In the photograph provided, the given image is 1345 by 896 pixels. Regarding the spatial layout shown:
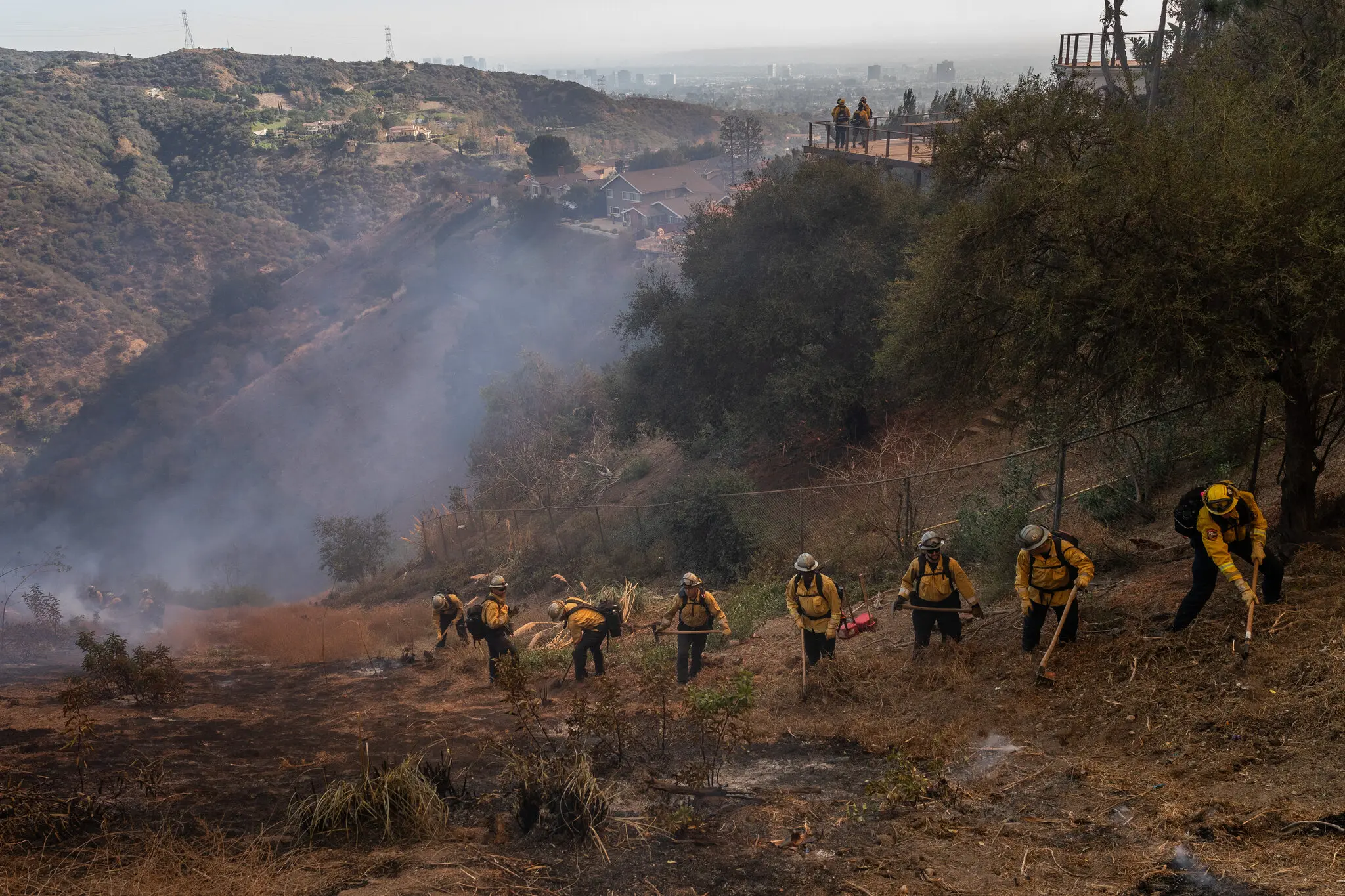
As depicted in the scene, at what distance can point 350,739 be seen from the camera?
9625 mm

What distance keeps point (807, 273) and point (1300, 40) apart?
36.0ft

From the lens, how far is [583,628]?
1148cm

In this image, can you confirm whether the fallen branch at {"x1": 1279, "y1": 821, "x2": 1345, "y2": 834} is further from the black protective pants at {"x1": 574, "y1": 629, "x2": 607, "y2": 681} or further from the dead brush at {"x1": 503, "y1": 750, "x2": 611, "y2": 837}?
the black protective pants at {"x1": 574, "y1": 629, "x2": 607, "y2": 681}

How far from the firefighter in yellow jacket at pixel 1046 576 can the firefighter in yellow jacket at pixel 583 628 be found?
4896mm

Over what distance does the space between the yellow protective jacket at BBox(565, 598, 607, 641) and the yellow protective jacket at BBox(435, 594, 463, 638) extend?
3253 millimetres

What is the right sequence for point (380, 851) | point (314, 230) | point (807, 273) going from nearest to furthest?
point (380, 851) < point (807, 273) < point (314, 230)

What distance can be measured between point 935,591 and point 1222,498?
2855 mm

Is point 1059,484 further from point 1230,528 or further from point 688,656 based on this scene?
point 688,656

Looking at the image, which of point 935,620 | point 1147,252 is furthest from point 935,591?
point 1147,252

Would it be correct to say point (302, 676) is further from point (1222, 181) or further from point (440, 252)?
point (440, 252)

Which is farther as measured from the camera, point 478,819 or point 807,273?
point 807,273

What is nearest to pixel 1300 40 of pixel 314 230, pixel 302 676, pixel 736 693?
pixel 736 693

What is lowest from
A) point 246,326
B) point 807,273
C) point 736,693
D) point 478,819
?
point 246,326

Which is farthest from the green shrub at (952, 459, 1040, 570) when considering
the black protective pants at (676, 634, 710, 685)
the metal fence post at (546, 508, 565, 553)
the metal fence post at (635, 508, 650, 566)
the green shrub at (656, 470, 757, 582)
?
the metal fence post at (546, 508, 565, 553)
